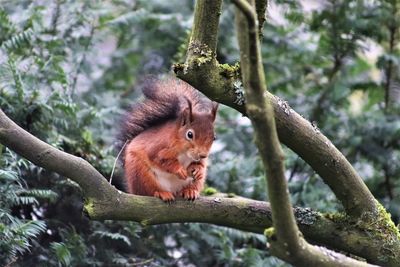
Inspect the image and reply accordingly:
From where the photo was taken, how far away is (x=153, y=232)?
368 cm

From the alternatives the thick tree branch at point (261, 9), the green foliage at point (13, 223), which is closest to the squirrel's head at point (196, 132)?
the green foliage at point (13, 223)

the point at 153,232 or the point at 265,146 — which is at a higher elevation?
the point at 265,146

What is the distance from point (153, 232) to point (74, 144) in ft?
1.82

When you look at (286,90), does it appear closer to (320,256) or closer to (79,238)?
(79,238)

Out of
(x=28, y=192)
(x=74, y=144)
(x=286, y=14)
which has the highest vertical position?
(x=286, y=14)

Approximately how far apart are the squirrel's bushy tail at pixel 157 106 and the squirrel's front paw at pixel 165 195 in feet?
1.68

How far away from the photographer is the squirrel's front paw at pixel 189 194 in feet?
9.57

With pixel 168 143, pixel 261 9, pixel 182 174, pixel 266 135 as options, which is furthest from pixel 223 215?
pixel 266 135

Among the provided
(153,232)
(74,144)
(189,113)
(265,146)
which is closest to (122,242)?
(153,232)

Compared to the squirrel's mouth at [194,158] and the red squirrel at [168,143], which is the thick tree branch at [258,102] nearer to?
the red squirrel at [168,143]

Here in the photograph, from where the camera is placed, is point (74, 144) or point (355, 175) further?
point (74, 144)

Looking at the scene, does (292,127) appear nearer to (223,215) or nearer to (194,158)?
(223,215)

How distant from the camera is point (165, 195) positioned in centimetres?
291

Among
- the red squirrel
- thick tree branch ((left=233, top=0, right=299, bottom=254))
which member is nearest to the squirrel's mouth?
the red squirrel
